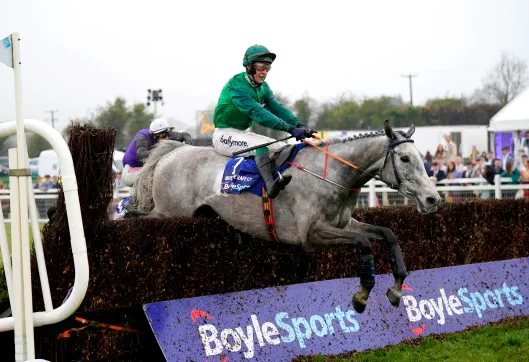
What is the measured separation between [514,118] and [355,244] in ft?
41.5

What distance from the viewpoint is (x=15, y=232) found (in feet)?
10.2

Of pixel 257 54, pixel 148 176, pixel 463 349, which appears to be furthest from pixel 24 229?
pixel 148 176

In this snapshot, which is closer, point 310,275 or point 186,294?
point 186,294

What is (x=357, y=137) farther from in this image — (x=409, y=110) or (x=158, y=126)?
(x=409, y=110)

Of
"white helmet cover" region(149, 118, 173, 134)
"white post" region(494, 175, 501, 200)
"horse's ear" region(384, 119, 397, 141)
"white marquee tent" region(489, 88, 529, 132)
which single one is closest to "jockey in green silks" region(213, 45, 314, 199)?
"horse's ear" region(384, 119, 397, 141)

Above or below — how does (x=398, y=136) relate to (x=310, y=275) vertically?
above

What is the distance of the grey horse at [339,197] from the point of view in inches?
249

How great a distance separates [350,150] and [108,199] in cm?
227

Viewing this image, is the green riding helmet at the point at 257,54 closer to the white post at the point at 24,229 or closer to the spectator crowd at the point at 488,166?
the white post at the point at 24,229

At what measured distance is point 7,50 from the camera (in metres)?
3.10

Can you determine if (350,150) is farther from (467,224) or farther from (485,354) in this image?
(467,224)

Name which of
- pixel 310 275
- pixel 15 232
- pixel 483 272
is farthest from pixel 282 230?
pixel 15 232

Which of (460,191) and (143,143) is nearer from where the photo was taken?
(143,143)

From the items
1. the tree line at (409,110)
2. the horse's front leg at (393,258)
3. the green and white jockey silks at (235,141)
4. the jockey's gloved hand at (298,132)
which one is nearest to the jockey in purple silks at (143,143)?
the green and white jockey silks at (235,141)
